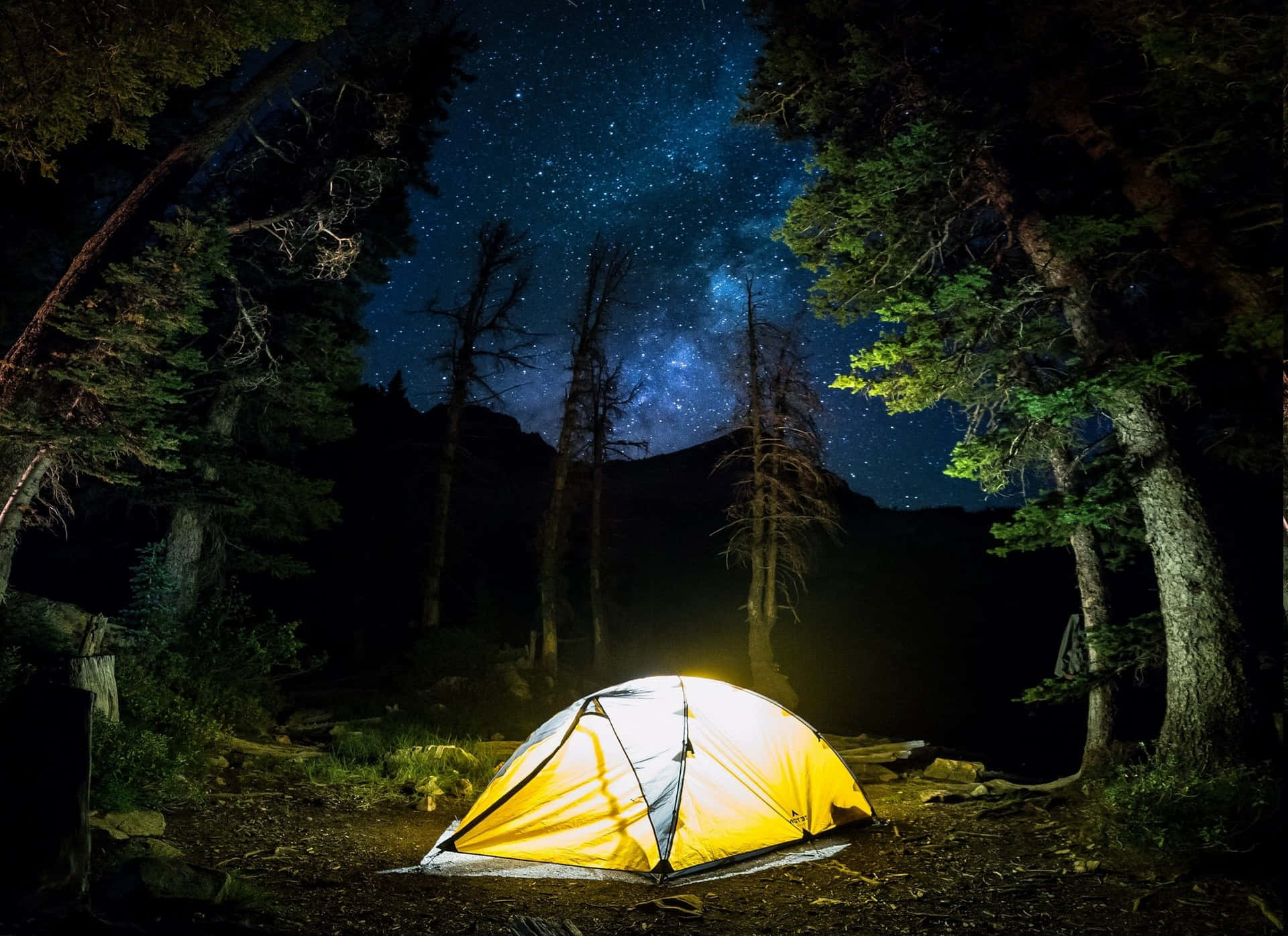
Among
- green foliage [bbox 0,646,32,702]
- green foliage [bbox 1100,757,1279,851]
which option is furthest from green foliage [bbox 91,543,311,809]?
green foliage [bbox 1100,757,1279,851]

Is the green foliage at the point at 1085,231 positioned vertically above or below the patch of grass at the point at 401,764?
above

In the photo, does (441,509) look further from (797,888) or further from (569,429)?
(797,888)

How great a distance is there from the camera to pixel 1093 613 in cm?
838

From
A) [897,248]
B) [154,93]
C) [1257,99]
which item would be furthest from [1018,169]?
[154,93]

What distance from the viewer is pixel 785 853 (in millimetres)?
6535

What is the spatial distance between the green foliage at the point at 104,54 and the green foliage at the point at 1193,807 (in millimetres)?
11264

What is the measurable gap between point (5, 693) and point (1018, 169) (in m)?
12.6

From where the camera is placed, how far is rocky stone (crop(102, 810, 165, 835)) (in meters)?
5.80

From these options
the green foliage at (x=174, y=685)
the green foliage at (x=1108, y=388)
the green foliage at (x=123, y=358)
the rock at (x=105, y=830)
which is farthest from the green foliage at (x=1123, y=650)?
the green foliage at (x=123, y=358)

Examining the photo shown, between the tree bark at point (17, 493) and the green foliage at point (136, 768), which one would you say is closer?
the green foliage at point (136, 768)

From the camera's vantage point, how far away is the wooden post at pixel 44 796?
138 inches

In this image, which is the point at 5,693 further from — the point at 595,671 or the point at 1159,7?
the point at 595,671

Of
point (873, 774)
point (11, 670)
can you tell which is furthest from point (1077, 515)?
point (11, 670)

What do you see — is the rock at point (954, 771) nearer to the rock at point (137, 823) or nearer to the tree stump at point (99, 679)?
the rock at point (137, 823)
